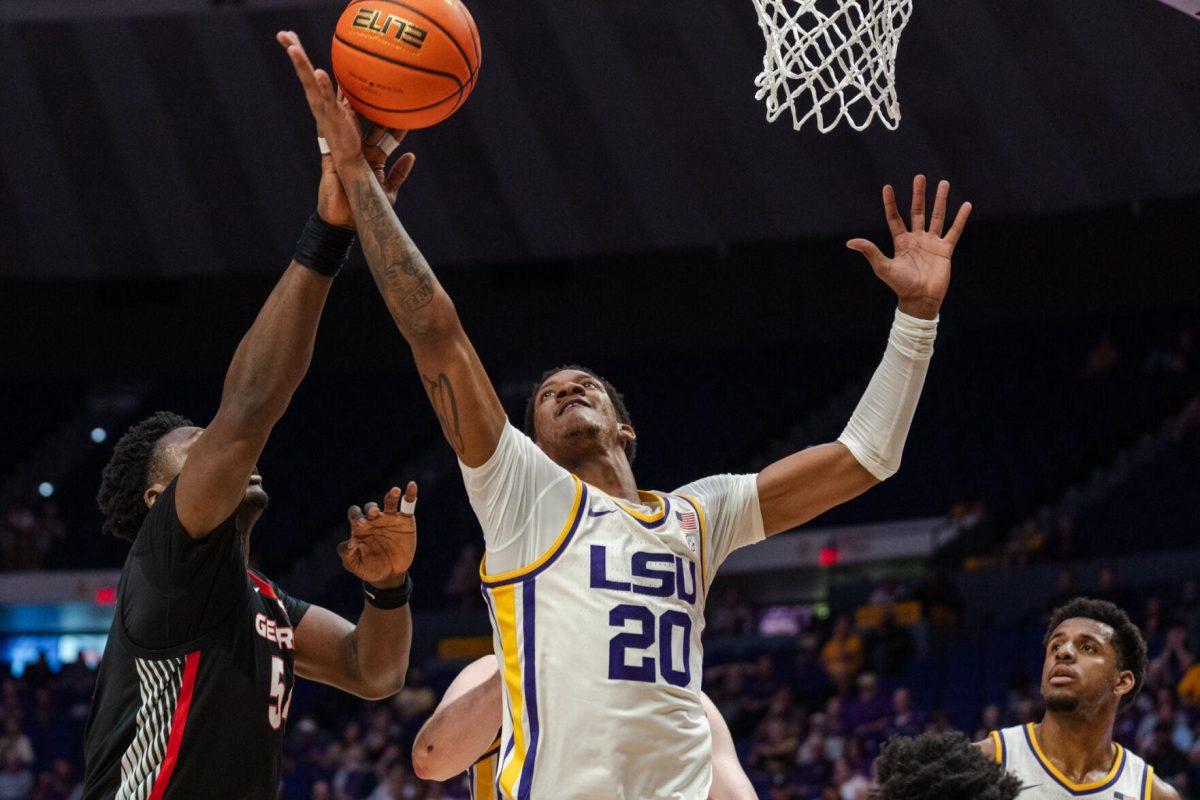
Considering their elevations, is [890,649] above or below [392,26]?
below

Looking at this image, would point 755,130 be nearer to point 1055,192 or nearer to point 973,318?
point 1055,192

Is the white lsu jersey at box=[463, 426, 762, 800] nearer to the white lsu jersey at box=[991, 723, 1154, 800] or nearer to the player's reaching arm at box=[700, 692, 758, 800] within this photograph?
the player's reaching arm at box=[700, 692, 758, 800]

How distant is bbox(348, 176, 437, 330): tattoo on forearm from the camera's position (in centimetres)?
326

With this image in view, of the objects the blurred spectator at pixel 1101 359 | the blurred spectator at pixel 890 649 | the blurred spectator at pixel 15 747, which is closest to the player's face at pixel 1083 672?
the blurred spectator at pixel 890 649

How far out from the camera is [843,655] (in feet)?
43.3

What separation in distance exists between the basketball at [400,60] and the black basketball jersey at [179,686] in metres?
1.00

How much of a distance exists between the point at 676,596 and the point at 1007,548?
1232cm

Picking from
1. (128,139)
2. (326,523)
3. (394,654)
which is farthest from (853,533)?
(394,654)

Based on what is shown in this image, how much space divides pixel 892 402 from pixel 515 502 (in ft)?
3.29

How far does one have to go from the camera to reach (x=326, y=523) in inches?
747

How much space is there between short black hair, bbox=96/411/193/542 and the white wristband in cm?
168

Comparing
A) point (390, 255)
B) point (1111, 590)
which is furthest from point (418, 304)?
point (1111, 590)

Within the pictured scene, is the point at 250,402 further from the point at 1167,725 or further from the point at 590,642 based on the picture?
the point at 1167,725

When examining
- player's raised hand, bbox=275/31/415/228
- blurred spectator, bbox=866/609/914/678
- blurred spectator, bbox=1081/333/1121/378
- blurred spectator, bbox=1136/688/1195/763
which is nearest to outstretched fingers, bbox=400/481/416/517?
player's raised hand, bbox=275/31/415/228
